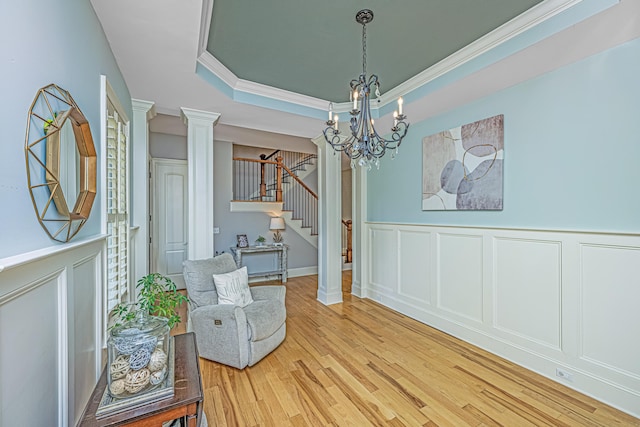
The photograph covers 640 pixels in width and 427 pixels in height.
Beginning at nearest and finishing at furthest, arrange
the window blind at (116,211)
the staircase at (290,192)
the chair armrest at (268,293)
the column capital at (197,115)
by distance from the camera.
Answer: the window blind at (116,211) < the chair armrest at (268,293) < the column capital at (197,115) < the staircase at (290,192)

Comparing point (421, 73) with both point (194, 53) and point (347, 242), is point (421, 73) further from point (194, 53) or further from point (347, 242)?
point (347, 242)

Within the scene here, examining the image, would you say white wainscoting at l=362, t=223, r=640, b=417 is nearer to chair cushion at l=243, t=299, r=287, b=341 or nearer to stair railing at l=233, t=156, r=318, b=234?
chair cushion at l=243, t=299, r=287, b=341

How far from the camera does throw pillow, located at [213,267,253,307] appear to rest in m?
2.75

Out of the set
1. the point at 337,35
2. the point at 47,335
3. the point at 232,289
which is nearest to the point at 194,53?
the point at 337,35

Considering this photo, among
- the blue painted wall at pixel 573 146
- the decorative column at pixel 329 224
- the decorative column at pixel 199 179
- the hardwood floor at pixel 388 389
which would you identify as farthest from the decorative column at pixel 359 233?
the decorative column at pixel 199 179

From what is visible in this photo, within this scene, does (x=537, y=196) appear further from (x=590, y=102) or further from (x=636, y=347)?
(x=636, y=347)

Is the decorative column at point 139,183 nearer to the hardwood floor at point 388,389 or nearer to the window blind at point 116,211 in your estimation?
the window blind at point 116,211

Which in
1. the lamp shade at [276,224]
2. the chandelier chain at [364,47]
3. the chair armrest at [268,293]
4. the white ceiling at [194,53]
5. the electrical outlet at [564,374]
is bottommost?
the electrical outlet at [564,374]

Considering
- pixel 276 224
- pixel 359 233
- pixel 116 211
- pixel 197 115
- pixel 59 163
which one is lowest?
pixel 359 233

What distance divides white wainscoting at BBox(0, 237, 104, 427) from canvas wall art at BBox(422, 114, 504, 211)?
3157mm

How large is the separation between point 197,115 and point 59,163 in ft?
7.57

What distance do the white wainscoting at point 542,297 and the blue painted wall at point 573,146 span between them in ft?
0.54

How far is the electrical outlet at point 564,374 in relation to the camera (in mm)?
2159

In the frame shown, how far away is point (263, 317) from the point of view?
259 centimetres
